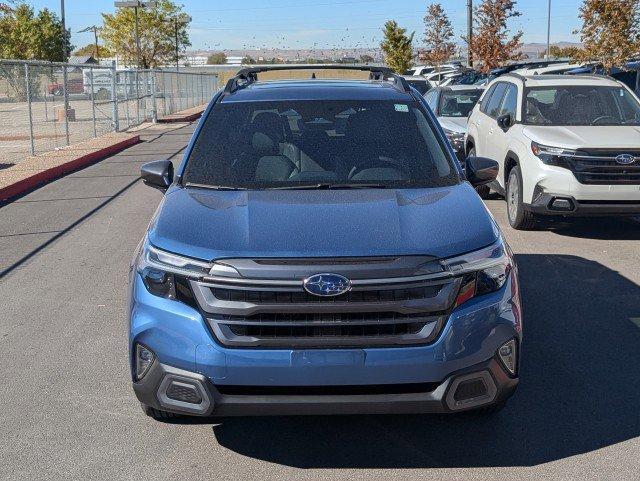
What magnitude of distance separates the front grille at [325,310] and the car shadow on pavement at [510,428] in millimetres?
742

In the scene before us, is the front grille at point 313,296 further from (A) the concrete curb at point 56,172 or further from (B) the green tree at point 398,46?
(B) the green tree at point 398,46

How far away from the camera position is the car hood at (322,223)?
3982 mm

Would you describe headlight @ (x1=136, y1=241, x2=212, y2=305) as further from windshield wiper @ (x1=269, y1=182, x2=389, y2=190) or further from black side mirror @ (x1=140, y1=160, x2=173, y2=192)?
black side mirror @ (x1=140, y1=160, x2=173, y2=192)

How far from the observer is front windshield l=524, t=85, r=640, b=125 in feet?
35.0

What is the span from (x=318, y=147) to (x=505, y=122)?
5824mm

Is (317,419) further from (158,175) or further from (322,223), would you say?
(158,175)

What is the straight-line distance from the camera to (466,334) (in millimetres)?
3914

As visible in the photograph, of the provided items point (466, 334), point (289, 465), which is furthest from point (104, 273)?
point (466, 334)

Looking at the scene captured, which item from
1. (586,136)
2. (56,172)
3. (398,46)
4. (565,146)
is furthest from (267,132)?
(398,46)

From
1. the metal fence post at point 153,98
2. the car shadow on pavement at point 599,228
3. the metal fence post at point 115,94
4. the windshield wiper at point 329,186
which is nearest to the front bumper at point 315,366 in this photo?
the windshield wiper at point 329,186

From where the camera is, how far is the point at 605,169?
9555 mm

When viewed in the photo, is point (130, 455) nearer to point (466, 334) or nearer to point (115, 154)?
point (466, 334)

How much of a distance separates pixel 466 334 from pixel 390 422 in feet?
3.37

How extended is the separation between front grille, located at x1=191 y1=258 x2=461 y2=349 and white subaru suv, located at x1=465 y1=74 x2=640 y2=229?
6168mm
